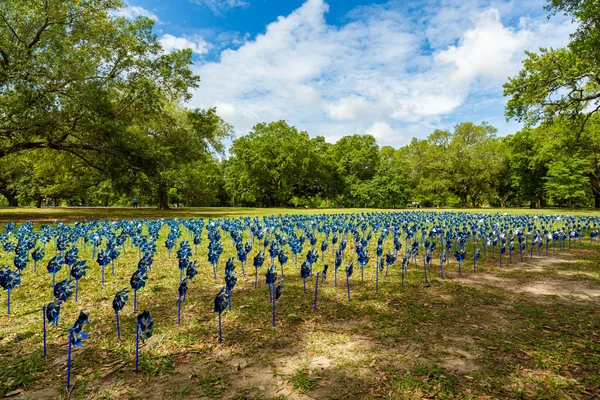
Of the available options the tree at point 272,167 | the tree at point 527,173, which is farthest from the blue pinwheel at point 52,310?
the tree at point 527,173

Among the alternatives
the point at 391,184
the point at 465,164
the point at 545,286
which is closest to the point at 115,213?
the point at 545,286

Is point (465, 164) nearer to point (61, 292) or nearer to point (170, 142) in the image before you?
point (170, 142)

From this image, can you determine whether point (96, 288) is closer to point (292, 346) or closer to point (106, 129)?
point (292, 346)

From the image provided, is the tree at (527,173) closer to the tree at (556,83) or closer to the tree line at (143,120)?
the tree line at (143,120)

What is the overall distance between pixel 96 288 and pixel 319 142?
61.6 metres

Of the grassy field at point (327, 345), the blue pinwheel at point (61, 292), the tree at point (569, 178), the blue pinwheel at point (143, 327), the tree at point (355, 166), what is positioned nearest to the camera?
the grassy field at point (327, 345)

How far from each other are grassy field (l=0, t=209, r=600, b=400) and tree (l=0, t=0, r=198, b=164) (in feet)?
51.3

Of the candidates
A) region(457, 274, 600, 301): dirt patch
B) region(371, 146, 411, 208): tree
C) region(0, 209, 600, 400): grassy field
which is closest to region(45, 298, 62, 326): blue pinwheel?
region(0, 209, 600, 400): grassy field

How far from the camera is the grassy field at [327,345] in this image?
2807 millimetres

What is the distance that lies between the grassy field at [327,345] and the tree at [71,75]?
15.6 metres

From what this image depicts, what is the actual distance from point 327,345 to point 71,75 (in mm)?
21148

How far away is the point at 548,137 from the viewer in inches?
1510

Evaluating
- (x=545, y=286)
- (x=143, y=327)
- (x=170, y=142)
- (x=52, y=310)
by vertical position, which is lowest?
(x=545, y=286)

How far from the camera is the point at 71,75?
58.5 ft
